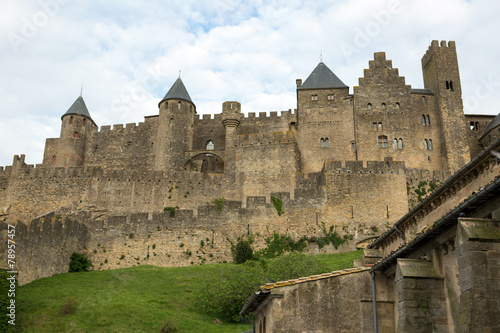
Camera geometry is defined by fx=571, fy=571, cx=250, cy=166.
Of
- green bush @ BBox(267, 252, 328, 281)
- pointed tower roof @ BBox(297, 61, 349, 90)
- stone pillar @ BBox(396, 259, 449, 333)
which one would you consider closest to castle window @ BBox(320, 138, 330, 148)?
pointed tower roof @ BBox(297, 61, 349, 90)

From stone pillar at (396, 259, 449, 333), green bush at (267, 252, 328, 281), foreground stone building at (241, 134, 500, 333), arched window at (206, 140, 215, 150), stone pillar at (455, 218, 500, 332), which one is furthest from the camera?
arched window at (206, 140, 215, 150)

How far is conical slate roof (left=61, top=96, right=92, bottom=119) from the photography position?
60062 mm

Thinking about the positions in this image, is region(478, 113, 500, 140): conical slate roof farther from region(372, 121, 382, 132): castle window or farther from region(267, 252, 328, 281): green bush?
region(267, 252, 328, 281): green bush

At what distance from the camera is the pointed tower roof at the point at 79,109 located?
60.0 metres

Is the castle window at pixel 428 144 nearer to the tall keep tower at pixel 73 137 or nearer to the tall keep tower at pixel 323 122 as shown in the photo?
the tall keep tower at pixel 323 122

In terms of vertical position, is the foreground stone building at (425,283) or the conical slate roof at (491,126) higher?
the conical slate roof at (491,126)

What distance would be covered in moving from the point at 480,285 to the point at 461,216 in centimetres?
153

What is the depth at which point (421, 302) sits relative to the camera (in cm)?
1396

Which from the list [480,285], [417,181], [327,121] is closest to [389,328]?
[480,285]

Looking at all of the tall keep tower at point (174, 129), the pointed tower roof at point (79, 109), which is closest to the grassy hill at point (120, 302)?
the tall keep tower at point (174, 129)

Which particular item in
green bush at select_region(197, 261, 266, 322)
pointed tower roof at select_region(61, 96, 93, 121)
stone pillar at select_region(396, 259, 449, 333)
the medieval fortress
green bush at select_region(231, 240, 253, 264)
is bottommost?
stone pillar at select_region(396, 259, 449, 333)

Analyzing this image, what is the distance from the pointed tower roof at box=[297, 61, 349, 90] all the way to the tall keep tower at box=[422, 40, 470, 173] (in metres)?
8.42

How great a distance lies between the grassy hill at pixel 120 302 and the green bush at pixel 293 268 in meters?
2.53

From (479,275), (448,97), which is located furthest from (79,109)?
(479,275)
